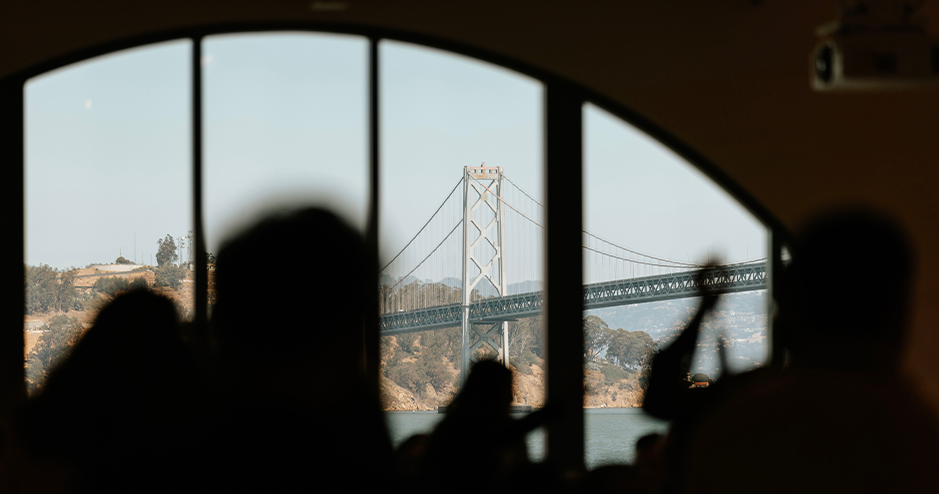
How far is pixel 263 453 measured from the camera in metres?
0.59

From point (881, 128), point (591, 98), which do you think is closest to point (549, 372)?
point (591, 98)

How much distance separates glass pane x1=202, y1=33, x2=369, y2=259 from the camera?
318 cm

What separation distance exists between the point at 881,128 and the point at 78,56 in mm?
3863

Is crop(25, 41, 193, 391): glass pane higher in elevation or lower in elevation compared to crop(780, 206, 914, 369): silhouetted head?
higher

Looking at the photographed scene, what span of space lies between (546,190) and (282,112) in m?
1.34

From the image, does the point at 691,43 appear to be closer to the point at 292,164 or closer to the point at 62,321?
the point at 292,164

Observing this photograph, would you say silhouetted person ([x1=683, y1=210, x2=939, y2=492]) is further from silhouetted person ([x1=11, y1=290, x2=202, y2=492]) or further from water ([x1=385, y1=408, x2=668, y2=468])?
water ([x1=385, y1=408, x2=668, y2=468])

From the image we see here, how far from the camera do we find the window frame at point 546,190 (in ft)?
10.2

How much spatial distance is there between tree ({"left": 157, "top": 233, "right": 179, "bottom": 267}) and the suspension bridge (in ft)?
3.28

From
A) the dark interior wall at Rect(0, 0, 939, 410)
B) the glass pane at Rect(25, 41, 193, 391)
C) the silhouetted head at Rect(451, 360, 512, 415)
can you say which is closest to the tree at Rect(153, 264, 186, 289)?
the glass pane at Rect(25, 41, 193, 391)

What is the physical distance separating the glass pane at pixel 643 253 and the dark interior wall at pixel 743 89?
0.59ft

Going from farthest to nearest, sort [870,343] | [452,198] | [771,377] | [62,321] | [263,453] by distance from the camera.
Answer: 1. [452,198]
2. [62,321]
3. [870,343]
4. [771,377]
5. [263,453]

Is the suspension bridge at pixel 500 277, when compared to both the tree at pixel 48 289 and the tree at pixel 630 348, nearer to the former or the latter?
the tree at pixel 630 348

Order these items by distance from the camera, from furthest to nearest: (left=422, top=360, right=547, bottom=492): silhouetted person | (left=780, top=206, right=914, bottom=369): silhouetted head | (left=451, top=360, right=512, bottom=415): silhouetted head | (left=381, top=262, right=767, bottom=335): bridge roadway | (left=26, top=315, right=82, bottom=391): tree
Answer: (left=381, top=262, right=767, bottom=335): bridge roadway < (left=26, top=315, right=82, bottom=391): tree < (left=451, top=360, right=512, bottom=415): silhouetted head < (left=422, top=360, right=547, bottom=492): silhouetted person < (left=780, top=206, right=914, bottom=369): silhouetted head
